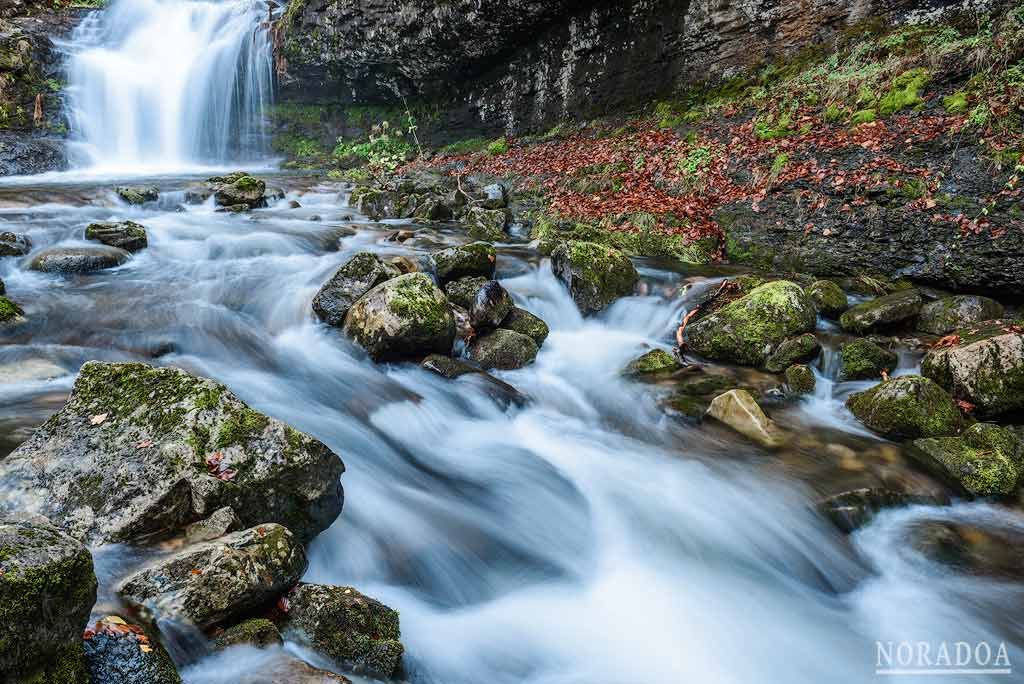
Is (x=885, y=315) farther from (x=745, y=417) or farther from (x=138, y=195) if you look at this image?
(x=138, y=195)

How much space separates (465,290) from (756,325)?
10.2ft

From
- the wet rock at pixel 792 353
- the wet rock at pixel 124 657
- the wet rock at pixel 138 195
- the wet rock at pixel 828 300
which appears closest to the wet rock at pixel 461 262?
the wet rock at pixel 792 353

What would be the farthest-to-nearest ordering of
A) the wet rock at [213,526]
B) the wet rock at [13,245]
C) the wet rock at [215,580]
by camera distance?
the wet rock at [13,245], the wet rock at [213,526], the wet rock at [215,580]

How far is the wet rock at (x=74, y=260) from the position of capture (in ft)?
22.4

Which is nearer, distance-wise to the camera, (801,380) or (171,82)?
(801,380)

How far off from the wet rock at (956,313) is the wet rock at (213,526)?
6.58 m

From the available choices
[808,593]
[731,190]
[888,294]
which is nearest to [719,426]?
[808,593]

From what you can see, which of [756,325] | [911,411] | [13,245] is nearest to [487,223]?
[756,325]

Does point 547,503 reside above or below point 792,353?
below

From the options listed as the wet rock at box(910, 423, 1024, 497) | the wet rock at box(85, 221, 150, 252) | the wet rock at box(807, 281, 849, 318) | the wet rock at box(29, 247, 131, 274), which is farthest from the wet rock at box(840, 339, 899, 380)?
the wet rock at box(85, 221, 150, 252)

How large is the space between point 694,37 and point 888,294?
8.96m

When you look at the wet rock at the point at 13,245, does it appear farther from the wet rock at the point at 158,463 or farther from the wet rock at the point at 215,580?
the wet rock at the point at 215,580

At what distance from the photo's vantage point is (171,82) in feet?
65.1

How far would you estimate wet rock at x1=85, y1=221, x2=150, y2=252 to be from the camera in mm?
7984
